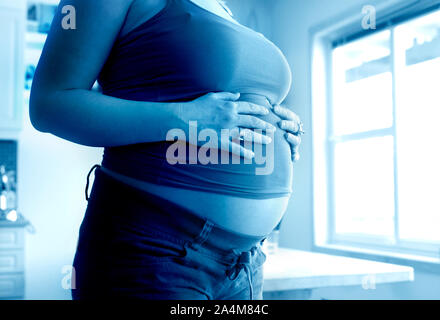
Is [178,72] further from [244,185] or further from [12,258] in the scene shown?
[12,258]

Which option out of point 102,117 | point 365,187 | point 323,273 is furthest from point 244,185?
point 365,187

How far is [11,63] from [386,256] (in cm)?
207

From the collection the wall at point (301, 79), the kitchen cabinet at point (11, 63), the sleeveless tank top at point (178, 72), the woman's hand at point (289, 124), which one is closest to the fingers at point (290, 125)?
the woman's hand at point (289, 124)

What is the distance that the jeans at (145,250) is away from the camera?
49 cm

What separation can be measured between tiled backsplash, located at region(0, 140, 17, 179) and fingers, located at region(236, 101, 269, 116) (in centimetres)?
235

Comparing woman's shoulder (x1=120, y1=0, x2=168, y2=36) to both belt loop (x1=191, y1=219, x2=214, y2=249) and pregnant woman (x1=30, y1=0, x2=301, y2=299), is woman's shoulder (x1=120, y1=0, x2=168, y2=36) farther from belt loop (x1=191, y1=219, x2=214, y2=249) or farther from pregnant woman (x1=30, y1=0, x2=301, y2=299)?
belt loop (x1=191, y1=219, x2=214, y2=249)

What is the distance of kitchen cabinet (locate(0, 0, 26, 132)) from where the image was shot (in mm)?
2369

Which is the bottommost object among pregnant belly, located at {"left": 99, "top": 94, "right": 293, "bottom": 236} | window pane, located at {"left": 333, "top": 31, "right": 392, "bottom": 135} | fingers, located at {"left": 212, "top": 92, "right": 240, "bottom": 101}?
pregnant belly, located at {"left": 99, "top": 94, "right": 293, "bottom": 236}

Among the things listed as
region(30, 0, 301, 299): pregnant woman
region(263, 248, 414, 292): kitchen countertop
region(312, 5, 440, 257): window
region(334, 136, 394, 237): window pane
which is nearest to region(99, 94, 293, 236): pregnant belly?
region(30, 0, 301, 299): pregnant woman

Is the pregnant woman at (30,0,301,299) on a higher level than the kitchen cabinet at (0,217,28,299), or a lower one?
higher

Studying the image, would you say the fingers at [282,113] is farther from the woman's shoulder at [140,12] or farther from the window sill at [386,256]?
the window sill at [386,256]

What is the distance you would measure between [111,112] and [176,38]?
112mm
